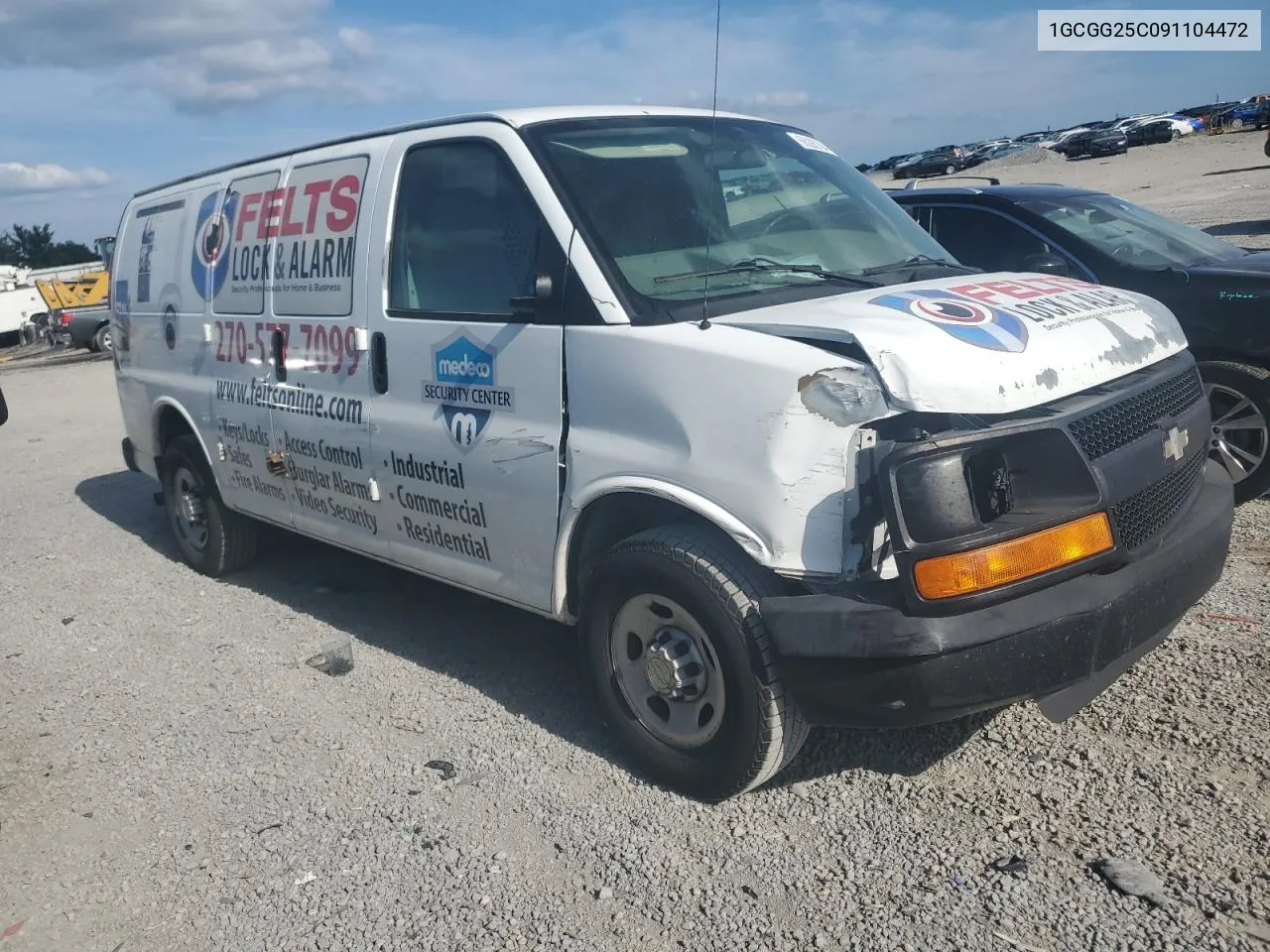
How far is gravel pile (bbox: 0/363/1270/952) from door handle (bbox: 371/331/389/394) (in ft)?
4.13

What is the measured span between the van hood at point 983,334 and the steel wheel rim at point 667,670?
0.94 metres

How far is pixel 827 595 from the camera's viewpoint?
2.95 metres

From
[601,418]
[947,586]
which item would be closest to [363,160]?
[601,418]

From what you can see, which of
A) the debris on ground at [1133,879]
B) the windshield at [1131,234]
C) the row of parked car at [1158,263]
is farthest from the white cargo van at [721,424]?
the windshield at [1131,234]

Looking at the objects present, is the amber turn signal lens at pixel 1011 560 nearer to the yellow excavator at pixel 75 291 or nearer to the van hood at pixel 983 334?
the van hood at pixel 983 334

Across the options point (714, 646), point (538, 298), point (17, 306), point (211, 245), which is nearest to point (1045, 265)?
point (538, 298)

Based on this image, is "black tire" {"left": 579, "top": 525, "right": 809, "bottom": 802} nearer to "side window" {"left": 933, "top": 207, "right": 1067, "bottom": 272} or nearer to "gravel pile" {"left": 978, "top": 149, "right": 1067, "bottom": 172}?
"side window" {"left": 933, "top": 207, "right": 1067, "bottom": 272}

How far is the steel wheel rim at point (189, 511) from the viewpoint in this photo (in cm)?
630

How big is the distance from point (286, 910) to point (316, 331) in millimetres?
2468

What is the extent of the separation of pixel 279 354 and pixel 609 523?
7.06 feet

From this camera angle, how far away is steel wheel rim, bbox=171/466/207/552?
6301mm

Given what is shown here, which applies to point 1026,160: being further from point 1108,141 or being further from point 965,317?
point 965,317

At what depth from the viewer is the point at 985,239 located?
665 centimetres

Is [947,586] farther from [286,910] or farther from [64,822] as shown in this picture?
[64,822]
